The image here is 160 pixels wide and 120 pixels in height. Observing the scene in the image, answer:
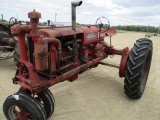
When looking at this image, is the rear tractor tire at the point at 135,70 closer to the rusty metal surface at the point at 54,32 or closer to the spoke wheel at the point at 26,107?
the rusty metal surface at the point at 54,32

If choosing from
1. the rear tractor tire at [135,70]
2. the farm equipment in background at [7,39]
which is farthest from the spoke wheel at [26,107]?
the farm equipment in background at [7,39]

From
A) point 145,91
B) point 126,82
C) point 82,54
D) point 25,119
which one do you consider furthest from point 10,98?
point 145,91

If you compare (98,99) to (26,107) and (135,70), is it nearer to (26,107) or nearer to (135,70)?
(135,70)

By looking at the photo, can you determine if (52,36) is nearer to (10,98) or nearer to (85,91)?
(10,98)

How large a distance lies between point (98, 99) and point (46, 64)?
62.2 inches

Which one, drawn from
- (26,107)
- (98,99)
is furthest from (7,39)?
(26,107)

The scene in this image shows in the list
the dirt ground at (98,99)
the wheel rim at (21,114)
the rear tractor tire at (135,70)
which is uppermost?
the rear tractor tire at (135,70)

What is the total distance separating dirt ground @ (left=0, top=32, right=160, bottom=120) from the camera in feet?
10.8

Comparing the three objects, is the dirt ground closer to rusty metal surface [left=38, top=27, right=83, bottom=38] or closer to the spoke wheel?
the spoke wheel

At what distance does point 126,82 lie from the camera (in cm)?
365

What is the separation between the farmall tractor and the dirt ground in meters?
0.28

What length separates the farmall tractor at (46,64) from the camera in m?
2.52

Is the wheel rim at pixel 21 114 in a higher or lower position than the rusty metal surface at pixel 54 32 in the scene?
lower

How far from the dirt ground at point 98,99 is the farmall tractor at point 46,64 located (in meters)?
0.28
